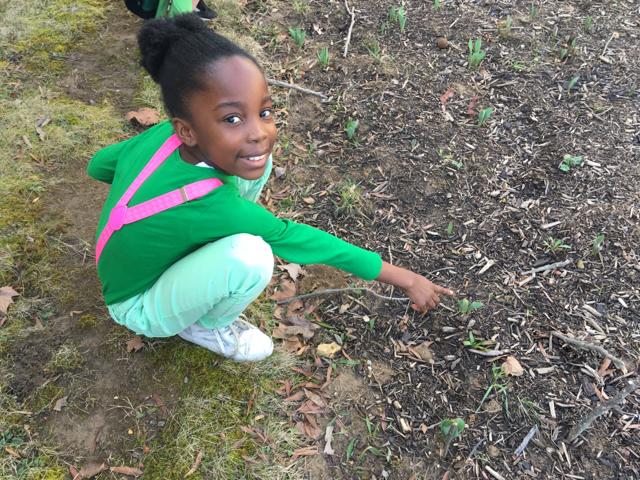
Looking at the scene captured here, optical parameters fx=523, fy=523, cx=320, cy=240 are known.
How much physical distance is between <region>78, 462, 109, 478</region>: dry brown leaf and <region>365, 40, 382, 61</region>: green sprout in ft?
10.3

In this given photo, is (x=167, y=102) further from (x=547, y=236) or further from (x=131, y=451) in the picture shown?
(x=547, y=236)

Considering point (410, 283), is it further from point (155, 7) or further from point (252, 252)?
point (155, 7)

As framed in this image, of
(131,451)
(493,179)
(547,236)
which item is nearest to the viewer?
(131,451)

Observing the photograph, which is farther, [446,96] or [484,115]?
[446,96]

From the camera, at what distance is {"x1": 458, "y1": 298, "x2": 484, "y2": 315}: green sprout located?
254cm

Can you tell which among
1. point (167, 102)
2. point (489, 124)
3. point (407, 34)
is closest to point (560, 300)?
point (489, 124)

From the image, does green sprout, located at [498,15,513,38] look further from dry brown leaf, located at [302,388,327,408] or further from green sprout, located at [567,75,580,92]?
dry brown leaf, located at [302,388,327,408]

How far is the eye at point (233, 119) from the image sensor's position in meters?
1.86

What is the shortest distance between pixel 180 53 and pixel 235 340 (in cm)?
129

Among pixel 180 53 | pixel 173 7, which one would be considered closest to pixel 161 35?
pixel 180 53

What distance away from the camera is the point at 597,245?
109 inches

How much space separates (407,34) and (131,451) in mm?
3477

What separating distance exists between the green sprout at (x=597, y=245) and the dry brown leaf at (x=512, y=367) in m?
0.80

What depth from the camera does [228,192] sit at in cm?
193
